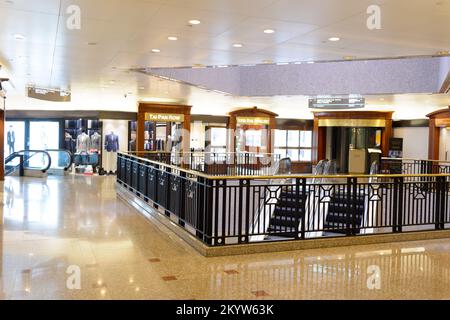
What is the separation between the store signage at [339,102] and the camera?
1520 centimetres

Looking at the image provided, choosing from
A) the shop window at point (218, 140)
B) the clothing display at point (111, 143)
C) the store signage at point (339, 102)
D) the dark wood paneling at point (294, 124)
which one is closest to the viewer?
the store signage at point (339, 102)

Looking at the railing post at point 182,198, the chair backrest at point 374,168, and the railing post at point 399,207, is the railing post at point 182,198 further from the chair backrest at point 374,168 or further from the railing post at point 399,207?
the chair backrest at point 374,168

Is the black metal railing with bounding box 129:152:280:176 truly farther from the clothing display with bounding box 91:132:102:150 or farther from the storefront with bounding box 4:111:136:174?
the clothing display with bounding box 91:132:102:150

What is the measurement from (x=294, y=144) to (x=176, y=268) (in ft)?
61.8

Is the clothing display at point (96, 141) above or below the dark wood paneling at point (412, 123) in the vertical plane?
below

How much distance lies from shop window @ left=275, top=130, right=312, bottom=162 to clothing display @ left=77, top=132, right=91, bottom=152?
9183mm

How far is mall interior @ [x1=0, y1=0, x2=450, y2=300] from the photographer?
15.6 feet

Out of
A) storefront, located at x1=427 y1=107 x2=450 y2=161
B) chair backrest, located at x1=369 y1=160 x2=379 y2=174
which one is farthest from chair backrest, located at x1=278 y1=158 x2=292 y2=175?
storefront, located at x1=427 y1=107 x2=450 y2=161

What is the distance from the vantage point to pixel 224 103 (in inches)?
708

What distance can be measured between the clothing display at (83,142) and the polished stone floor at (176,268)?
1231 cm

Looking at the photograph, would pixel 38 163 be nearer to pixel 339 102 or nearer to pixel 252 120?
pixel 252 120

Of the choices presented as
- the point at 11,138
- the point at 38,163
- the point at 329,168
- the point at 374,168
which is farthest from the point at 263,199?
Result: the point at 11,138

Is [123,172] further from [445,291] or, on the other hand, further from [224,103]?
[445,291]

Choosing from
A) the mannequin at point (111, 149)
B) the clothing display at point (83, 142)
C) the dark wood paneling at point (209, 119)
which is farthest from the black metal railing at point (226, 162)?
the clothing display at point (83, 142)
